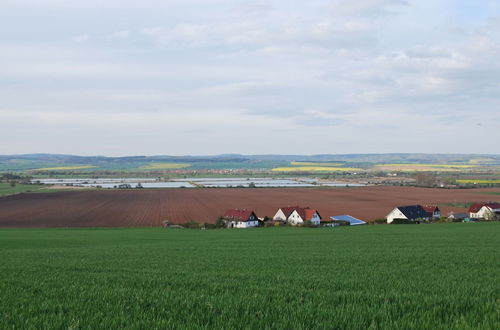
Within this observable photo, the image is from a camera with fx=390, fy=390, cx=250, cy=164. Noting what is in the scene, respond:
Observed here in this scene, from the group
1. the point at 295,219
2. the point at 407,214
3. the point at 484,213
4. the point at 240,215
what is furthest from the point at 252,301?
the point at 484,213

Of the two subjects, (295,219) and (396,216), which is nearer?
(396,216)

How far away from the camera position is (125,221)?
6438 cm

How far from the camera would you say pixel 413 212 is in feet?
214

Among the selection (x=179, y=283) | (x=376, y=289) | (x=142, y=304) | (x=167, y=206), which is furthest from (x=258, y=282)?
(x=167, y=206)

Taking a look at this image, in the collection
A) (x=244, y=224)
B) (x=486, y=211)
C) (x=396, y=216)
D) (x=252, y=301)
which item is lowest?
(x=244, y=224)

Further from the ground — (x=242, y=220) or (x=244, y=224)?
(x=242, y=220)

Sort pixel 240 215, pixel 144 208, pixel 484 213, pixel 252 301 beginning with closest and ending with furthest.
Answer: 1. pixel 252 301
2. pixel 240 215
3. pixel 484 213
4. pixel 144 208

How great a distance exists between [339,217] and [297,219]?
25.8 feet

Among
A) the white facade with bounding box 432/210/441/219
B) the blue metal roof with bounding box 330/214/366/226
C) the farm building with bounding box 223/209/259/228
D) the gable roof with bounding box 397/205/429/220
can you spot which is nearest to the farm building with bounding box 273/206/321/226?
the blue metal roof with bounding box 330/214/366/226

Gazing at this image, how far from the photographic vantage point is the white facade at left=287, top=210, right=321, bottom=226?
206 feet


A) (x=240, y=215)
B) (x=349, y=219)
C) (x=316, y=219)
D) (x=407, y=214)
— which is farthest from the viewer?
(x=349, y=219)

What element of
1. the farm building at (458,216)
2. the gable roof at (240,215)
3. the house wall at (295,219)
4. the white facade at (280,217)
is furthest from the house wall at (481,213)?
the gable roof at (240,215)

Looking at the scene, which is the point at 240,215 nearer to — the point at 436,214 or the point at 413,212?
the point at 413,212

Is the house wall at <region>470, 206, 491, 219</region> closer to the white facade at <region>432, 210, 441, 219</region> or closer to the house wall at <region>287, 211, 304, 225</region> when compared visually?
the white facade at <region>432, 210, 441, 219</region>
